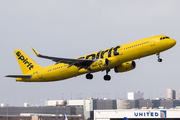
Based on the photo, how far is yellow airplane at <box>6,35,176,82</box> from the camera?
63.9 m

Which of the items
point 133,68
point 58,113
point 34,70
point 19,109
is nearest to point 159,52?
point 133,68

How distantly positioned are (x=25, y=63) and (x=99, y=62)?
22.3 meters

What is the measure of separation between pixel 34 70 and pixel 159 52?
28995 mm

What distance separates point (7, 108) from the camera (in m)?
181

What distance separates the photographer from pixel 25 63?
83125mm

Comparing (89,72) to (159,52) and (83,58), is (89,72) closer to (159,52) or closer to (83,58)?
(83,58)

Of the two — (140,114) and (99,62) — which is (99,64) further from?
(140,114)

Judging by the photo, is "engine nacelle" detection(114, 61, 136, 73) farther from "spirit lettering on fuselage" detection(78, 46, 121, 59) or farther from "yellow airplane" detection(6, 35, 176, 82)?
"spirit lettering on fuselage" detection(78, 46, 121, 59)

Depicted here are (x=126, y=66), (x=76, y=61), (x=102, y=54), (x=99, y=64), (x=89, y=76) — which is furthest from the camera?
(x=126, y=66)

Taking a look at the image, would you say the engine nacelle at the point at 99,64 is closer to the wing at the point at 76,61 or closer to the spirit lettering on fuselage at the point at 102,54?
the wing at the point at 76,61

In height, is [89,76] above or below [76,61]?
below

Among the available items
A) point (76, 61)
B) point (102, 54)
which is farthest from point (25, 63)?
point (102, 54)

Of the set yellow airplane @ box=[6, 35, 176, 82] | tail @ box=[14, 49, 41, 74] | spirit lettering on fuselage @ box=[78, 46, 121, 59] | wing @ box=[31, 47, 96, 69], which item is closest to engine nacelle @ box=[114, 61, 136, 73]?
yellow airplane @ box=[6, 35, 176, 82]

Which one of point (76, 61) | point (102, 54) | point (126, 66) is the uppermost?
point (102, 54)
